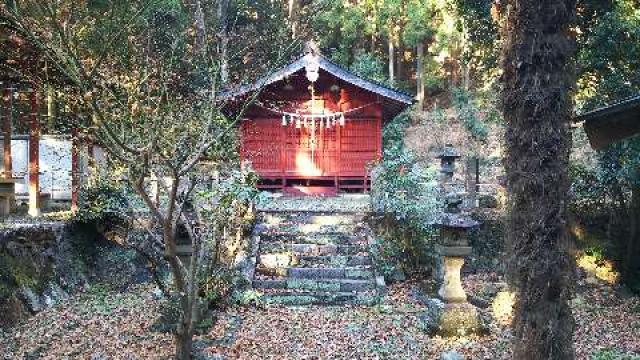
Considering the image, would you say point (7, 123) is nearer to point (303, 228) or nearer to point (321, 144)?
point (303, 228)

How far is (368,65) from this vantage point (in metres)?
31.4

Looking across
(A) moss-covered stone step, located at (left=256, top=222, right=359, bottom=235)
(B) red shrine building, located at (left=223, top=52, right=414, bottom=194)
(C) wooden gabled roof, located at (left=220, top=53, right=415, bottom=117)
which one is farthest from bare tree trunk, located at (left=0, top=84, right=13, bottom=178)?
(C) wooden gabled roof, located at (left=220, top=53, right=415, bottom=117)

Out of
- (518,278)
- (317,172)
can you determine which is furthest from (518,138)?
(317,172)

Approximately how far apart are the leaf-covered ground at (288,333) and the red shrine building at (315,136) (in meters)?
8.43

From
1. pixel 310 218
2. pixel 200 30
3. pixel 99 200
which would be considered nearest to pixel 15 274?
pixel 99 200

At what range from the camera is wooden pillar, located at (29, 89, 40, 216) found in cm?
1379

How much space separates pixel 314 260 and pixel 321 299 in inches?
65.9

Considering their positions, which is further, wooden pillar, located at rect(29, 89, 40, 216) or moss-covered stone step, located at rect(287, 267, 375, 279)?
wooden pillar, located at rect(29, 89, 40, 216)

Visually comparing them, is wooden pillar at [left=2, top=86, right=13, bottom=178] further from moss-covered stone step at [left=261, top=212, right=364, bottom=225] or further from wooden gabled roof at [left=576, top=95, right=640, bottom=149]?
wooden gabled roof at [left=576, top=95, right=640, bottom=149]

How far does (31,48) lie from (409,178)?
8.88m

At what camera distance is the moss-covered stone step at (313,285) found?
12190mm

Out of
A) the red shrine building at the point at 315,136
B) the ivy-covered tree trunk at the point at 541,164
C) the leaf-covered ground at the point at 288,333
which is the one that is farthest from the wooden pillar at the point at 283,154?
the ivy-covered tree trunk at the point at 541,164

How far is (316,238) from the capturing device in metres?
14.2

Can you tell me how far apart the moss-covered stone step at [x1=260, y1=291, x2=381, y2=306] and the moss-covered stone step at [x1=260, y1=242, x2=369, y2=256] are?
5.91ft
